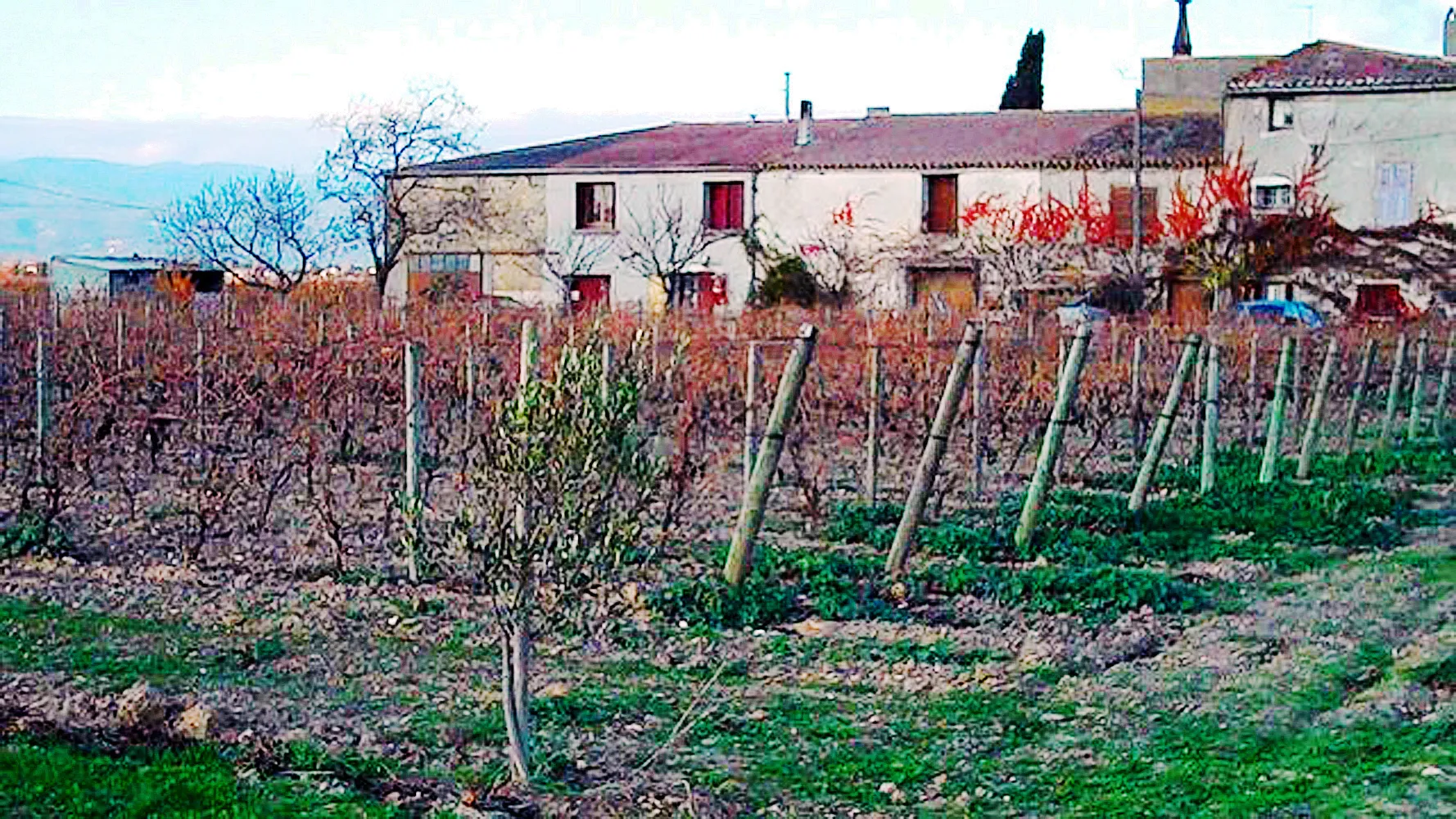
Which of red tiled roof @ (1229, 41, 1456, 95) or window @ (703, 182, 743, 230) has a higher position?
red tiled roof @ (1229, 41, 1456, 95)

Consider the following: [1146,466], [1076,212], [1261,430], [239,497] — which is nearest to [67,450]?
[239,497]

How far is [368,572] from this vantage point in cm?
942

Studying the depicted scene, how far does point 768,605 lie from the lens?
8.70 m

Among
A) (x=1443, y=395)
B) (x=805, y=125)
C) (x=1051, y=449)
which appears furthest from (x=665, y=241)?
(x=1051, y=449)

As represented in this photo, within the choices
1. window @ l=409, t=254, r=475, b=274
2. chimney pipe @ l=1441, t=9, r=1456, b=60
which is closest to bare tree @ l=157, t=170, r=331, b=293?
window @ l=409, t=254, r=475, b=274

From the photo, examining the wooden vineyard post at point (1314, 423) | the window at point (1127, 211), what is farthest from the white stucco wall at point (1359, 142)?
the wooden vineyard post at point (1314, 423)

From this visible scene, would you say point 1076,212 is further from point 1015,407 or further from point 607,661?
point 607,661

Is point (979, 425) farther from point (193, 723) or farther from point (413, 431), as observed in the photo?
point (193, 723)

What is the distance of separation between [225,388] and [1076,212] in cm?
2599

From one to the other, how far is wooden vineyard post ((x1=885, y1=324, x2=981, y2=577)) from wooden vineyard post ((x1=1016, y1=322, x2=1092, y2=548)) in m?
0.72

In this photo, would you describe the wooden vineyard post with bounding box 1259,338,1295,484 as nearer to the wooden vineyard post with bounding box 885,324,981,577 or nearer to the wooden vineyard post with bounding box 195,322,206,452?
the wooden vineyard post with bounding box 885,324,981,577

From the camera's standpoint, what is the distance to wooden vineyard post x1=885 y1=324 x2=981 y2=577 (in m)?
9.59

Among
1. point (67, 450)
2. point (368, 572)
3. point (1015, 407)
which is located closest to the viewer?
point (368, 572)

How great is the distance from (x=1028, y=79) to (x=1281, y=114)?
13419mm
